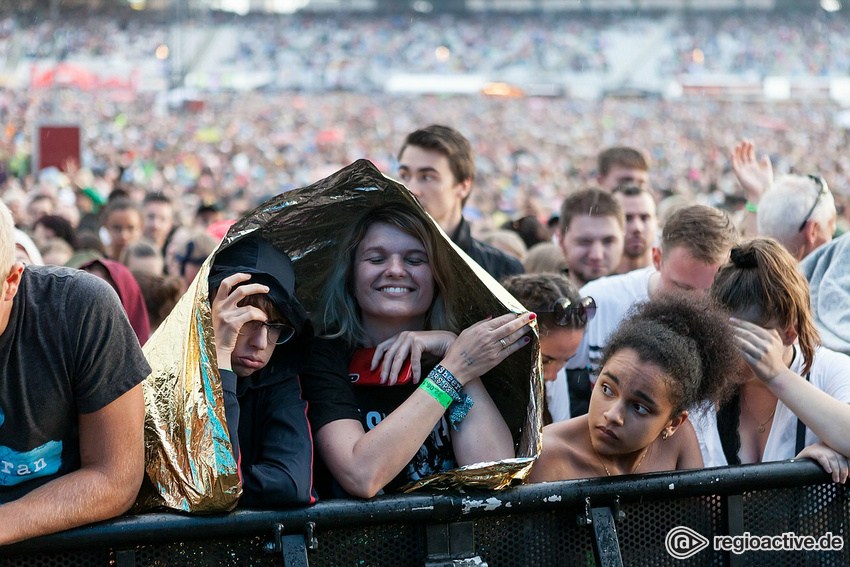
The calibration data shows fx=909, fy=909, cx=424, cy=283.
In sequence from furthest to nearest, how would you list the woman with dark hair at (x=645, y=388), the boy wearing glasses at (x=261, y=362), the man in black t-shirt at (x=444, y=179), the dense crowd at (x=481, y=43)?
the dense crowd at (x=481, y=43) < the man in black t-shirt at (x=444, y=179) < the woman with dark hair at (x=645, y=388) < the boy wearing glasses at (x=261, y=362)

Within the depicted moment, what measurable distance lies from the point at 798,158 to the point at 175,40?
24.2 metres

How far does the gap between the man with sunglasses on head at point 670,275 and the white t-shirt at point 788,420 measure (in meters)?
0.47

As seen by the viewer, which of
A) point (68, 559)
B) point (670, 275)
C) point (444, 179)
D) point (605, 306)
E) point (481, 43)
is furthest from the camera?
point (481, 43)

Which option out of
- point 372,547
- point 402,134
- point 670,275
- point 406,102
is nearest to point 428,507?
point 372,547

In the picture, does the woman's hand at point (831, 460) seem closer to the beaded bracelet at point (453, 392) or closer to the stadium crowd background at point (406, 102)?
the beaded bracelet at point (453, 392)

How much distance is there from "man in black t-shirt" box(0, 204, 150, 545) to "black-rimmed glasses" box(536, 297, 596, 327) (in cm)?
139

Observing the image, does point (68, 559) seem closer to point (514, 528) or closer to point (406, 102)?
point (514, 528)

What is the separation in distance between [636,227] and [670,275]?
1544mm

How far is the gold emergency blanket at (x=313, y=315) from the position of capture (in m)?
1.71

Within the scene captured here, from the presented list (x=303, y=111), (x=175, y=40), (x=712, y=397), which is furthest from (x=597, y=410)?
(x=175, y=40)

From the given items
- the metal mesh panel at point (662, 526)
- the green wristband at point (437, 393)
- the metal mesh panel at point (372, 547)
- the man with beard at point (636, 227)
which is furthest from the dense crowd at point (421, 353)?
the man with beard at point (636, 227)

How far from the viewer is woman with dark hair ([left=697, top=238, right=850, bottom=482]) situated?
6.75 feet

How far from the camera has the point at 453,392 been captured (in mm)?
1948

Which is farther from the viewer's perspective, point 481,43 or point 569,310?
point 481,43
